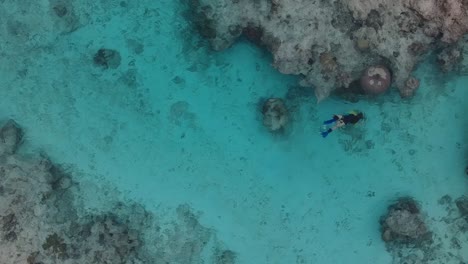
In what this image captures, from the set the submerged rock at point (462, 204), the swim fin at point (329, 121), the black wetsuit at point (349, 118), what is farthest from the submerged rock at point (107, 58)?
the submerged rock at point (462, 204)

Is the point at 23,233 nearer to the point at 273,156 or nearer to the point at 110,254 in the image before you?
the point at 110,254


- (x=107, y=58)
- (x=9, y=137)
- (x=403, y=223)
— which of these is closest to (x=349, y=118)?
(x=403, y=223)

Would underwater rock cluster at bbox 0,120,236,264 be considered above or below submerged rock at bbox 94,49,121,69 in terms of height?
below

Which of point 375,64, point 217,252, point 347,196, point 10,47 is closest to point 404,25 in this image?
point 375,64

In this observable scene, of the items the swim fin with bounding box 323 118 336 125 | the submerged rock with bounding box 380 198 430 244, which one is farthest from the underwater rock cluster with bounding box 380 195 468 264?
the swim fin with bounding box 323 118 336 125

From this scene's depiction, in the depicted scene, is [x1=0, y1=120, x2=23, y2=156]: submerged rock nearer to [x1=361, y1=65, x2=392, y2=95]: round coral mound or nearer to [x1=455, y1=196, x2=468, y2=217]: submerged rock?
[x1=361, y1=65, x2=392, y2=95]: round coral mound

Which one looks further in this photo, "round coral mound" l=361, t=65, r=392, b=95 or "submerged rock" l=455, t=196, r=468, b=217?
"submerged rock" l=455, t=196, r=468, b=217
